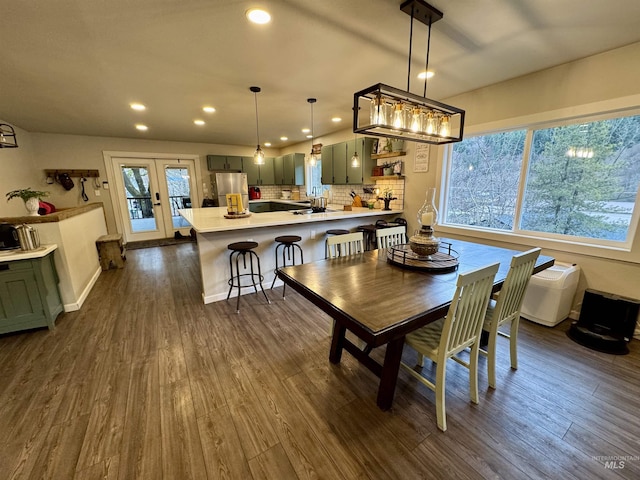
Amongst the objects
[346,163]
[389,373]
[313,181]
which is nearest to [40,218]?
[389,373]

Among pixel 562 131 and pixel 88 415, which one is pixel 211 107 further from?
pixel 562 131

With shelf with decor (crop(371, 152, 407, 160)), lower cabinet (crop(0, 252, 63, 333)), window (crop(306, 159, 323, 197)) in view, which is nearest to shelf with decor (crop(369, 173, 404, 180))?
shelf with decor (crop(371, 152, 407, 160))

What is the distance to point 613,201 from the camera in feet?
7.80

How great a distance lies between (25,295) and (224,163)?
16.1 ft

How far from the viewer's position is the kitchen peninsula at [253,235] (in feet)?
9.78

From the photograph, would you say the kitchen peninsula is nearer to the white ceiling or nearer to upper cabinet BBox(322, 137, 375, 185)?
upper cabinet BBox(322, 137, 375, 185)

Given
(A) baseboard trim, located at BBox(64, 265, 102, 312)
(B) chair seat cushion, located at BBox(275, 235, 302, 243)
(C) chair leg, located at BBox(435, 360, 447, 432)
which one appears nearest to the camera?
(C) chair leg, located at BBox(435, 360, 447, 432)

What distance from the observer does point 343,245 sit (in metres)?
2.39

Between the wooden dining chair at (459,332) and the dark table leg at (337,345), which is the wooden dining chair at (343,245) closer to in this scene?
the dark table leg at (337,345)

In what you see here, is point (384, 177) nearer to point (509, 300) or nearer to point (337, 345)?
point (509, 300)

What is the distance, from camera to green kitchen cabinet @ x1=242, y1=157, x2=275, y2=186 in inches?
272

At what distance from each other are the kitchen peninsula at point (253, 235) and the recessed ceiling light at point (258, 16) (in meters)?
1.79

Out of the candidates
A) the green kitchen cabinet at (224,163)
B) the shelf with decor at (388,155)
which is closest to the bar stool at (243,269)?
the shelf with decor at (388,155)

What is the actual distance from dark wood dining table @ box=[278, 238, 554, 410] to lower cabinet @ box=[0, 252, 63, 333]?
244cm
